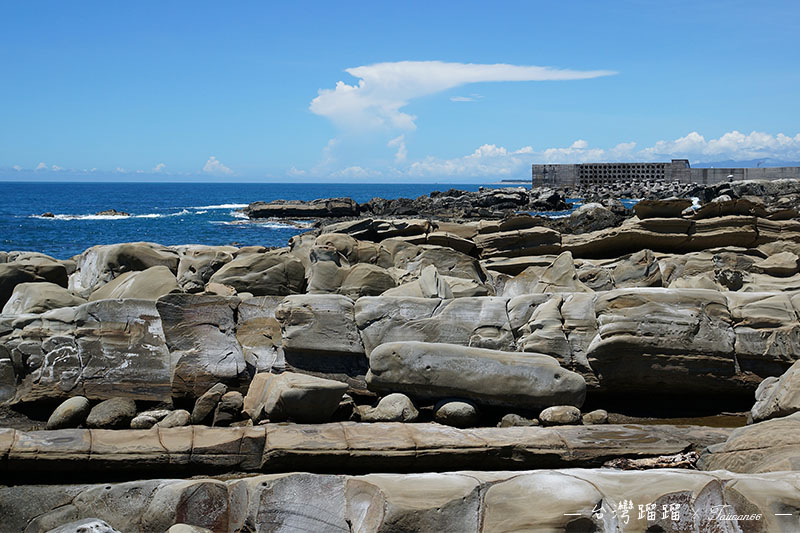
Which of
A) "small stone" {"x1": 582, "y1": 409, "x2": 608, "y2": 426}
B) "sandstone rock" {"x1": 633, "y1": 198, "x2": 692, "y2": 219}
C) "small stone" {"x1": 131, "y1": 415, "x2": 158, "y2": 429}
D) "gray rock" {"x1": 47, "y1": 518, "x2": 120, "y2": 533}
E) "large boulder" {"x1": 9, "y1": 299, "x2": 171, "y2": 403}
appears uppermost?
"sandstone rock" {"x1": 633, "y1": 198, "x2": 692, "y2": 219}

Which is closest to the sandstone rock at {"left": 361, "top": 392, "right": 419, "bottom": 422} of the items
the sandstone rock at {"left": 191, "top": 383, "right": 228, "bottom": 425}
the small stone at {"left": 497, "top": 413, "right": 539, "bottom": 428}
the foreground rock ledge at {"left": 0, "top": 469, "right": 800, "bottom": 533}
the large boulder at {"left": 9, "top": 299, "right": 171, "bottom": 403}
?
the small stone at {"left": 497, "top": 413, "right": 539, "bottom": 428}

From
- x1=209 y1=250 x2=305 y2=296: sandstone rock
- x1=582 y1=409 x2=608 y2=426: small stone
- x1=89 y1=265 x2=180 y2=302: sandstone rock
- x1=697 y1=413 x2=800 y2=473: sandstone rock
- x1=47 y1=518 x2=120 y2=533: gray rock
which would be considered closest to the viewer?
x1=47 y1=518 x2=120 y2=533: gray rock

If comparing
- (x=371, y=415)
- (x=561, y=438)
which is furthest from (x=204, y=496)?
(x=561, y=438)

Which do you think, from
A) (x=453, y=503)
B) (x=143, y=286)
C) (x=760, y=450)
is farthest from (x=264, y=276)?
(x=760, y=450)

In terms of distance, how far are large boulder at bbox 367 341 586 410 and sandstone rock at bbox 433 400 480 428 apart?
189mm

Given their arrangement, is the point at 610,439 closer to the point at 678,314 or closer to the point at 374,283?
the point at 678,314

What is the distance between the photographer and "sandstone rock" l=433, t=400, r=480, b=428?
708 centimetres

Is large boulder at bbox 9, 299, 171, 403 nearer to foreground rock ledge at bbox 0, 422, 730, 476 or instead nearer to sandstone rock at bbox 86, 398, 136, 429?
sandstone rock at bbox 86, 398, 136, 429

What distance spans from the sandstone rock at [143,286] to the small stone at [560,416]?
17.5ft

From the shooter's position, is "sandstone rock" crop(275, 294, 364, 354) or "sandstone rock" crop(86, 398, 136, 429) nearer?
"sandstone rock" crop(86, 398, 136, 429)

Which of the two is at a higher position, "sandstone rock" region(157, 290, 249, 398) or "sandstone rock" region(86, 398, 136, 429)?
"sandstone rock" region(157, 290, 249, 398)

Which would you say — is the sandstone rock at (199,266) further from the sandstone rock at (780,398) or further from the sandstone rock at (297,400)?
the sandstone rock at (780,398)

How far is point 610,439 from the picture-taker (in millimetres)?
6363

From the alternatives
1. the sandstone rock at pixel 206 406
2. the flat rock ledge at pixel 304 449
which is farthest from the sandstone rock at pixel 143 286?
the flat rock ledge at pixel 304 449
